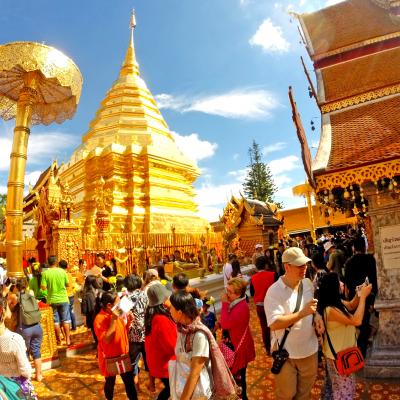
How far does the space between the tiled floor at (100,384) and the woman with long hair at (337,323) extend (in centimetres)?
111

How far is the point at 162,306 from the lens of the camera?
3293 mm

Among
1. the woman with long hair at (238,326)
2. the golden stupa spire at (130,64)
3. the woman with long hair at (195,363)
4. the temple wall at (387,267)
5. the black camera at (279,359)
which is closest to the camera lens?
the woman with long hair at (195,363)

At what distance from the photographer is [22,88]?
23.5 feet

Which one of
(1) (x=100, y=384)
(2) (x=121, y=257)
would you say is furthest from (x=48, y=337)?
(2) (x=121, y=257)

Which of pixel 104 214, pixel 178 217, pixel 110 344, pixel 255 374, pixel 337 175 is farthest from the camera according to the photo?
pixel 178 217

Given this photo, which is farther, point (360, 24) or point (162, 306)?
point (360, 24)

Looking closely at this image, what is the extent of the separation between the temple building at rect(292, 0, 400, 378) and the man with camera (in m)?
1.81

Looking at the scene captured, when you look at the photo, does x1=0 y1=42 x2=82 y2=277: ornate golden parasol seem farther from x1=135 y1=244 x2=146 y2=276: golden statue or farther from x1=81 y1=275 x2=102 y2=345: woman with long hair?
x1=135 y1=244 x2=146 y2=276: golden statue

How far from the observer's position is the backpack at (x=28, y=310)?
441cm

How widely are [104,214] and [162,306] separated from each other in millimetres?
9834

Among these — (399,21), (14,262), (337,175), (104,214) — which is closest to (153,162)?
(104,214)

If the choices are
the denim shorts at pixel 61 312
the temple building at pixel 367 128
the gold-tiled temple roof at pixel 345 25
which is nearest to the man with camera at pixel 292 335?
the temple building at pixel 367 128

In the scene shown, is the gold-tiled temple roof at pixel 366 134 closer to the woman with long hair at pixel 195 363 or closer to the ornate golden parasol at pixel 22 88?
the woman with long hair at pixel 195 363

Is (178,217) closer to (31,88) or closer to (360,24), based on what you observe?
(31,88)
